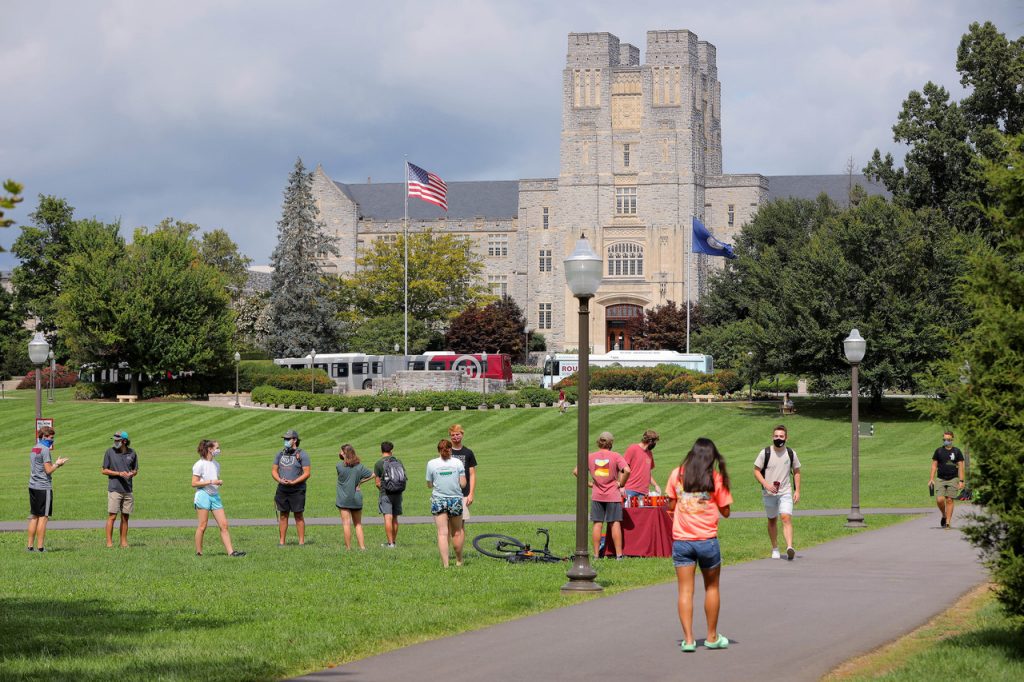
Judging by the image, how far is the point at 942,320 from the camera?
59500 mm

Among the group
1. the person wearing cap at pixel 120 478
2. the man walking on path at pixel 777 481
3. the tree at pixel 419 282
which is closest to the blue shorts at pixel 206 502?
the person wearing cap at pixel 120 478

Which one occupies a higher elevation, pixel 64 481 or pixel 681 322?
pixel 681 322

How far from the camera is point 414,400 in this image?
225ft

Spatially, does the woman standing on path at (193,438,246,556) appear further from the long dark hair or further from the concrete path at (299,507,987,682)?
the long dark hair

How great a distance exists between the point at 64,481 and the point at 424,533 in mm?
18836

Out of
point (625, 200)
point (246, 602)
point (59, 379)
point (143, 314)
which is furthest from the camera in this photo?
point (625, 200)

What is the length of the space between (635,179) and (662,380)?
118 feet

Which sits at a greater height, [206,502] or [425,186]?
[425,186]

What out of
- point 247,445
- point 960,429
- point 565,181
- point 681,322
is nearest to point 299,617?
point 960,429

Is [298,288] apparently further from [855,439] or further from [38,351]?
[855,439]

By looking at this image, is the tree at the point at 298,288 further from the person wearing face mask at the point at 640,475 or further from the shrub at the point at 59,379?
the person wearing face mask at the point at 640,475

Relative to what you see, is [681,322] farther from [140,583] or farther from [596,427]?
[140,583]

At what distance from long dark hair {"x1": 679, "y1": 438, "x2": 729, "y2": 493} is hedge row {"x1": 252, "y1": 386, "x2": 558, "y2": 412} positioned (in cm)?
5597

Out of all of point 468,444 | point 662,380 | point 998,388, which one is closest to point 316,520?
point 998,388
